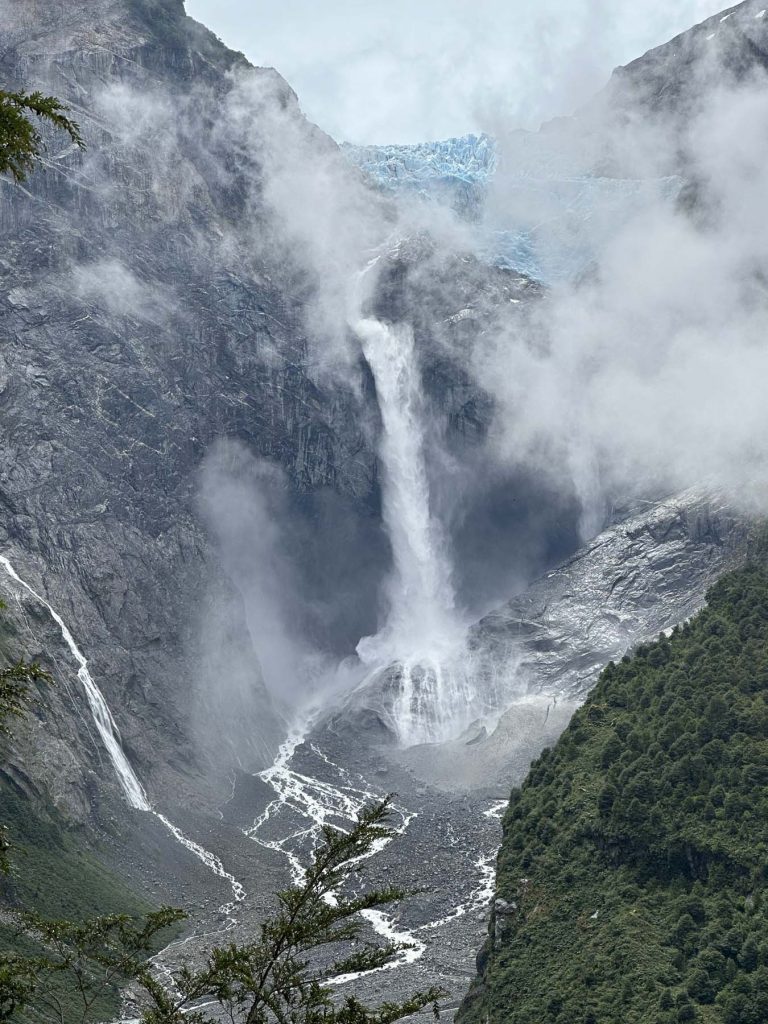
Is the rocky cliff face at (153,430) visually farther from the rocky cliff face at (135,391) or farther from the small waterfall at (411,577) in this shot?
the small waterfall at (411,577)

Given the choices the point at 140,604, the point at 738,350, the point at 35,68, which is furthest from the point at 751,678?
the point at 35,68

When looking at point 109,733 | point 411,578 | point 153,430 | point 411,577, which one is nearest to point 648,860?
point 109,733

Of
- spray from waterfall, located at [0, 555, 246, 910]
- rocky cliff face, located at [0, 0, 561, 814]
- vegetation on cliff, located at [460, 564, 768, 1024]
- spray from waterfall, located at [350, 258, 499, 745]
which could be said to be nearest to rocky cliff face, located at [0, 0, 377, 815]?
rocky cliff face, located at [0, 0, 561, 814]

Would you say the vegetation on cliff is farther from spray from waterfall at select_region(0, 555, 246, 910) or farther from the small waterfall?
the small waterfall

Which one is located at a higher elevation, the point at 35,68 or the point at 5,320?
the point at 35,68

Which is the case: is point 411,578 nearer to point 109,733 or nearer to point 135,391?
point 135,391

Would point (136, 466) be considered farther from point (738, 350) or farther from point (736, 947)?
point (736, 947)
